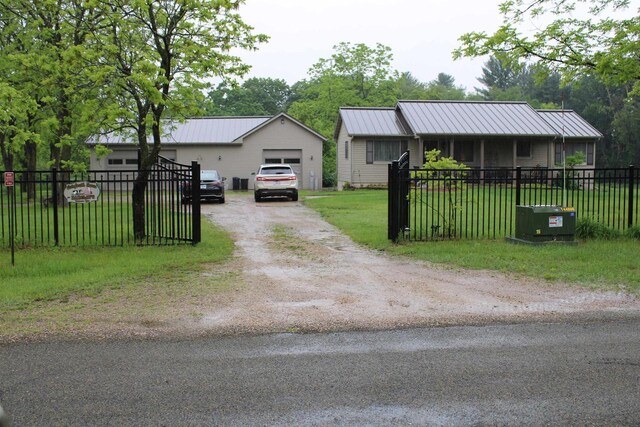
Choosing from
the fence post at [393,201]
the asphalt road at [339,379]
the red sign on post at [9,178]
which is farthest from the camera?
the fence post at [393,201]

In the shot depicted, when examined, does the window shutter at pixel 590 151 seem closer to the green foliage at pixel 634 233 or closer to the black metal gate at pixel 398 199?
the green foliage at pixel 634 233

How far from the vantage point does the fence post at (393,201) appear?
12289 millimetres

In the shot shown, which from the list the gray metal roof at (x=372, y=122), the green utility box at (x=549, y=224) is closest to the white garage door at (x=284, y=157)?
the gray metal roof at (x=372, y=122)

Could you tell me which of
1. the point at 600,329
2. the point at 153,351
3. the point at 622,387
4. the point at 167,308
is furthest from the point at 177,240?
the point at 622,387

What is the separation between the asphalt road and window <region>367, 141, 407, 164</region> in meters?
26.8

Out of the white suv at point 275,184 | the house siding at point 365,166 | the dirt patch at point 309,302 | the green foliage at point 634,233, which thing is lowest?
the dirt patch at point 309,302

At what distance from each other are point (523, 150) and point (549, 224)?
2313cm

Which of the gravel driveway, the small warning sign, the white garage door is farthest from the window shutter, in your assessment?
the gravel driveway

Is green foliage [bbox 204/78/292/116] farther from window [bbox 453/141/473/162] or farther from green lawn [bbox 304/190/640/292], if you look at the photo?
green lawn [bbox 304/190/640/292]

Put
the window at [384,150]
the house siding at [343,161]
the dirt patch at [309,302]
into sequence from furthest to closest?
the house siding at [343,161]
the window at [384,150]
the dirt patch at [309,302]

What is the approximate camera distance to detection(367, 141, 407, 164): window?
3266cm

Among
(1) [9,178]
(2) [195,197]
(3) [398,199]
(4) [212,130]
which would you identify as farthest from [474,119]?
(1) [9,178]

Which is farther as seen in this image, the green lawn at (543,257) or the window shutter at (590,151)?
the window shutter at (590,151)

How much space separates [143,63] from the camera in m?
11.5
